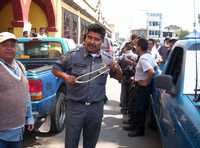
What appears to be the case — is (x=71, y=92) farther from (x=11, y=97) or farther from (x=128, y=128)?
(x=128, y=128)

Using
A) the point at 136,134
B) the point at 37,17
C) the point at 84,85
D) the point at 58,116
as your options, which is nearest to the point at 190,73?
the point at 84,85

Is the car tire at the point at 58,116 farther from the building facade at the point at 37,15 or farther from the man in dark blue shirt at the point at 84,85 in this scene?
the building facade at the point at 37,15

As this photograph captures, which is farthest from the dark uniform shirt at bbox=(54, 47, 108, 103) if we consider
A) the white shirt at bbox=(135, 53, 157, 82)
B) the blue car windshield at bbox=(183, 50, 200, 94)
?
the white shirt at bbox=(135, 53, 157, 82)

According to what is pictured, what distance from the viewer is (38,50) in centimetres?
827

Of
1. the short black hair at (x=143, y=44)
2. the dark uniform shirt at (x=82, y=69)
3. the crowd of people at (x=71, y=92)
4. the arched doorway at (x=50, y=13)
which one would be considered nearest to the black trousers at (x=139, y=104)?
the short black hair at (x=143, y=44)

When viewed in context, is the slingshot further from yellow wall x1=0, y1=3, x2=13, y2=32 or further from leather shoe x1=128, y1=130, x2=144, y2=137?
yellow wall x1=0, y1=3, x2=13, y2=32

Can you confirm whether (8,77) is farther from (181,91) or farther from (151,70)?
(151,70)

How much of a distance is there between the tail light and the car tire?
80 cm

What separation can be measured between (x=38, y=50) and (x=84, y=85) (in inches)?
172

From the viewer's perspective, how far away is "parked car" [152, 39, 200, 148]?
3391 mm

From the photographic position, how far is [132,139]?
718cm

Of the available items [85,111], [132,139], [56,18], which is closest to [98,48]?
[85,111]

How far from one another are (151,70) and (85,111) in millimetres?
2872

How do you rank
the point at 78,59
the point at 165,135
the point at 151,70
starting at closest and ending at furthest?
the point at 78,59 < the point at 165,135 < the point at 151,70
